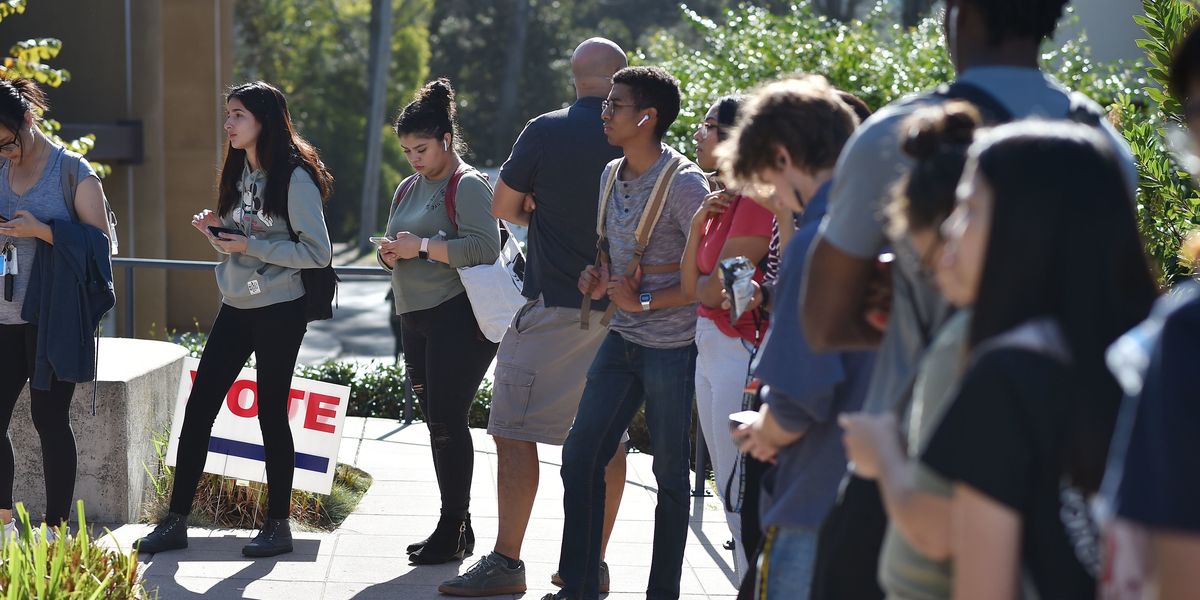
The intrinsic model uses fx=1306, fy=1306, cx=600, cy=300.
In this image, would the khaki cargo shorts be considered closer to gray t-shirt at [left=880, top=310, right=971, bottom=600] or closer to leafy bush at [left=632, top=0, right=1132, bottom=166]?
gray t-shirt at [left=880, top=310, right=971, bottom=600]

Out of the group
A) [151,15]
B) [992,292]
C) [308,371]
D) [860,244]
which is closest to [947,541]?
[992,292]

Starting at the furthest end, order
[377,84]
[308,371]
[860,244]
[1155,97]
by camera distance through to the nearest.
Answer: [377,84] < [308,371] < [1155,97] < [860,244]

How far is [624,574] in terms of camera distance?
202 inches

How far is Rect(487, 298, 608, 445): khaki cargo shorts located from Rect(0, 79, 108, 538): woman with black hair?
1.58m

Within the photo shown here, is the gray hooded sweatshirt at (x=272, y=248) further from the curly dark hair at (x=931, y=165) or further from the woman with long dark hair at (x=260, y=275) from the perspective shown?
the curly dark hair at (x=931, y=165)

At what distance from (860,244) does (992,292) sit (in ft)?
1.84

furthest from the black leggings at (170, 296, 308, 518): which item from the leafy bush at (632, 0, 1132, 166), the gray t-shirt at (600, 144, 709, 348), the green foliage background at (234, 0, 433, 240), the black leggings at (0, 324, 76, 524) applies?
the green foliage background at (234, 0, 433, 240)

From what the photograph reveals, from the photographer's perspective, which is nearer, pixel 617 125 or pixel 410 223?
pixel 617 125

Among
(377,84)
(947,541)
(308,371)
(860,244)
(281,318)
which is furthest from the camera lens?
(377,84)

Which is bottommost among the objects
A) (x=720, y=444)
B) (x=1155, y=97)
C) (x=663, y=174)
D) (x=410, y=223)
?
(x=720, y=444)

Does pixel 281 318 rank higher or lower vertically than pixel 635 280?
lower

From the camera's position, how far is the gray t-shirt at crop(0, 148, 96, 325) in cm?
478

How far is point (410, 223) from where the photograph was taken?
5.12 metres

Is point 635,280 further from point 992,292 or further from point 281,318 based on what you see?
point 992,292
